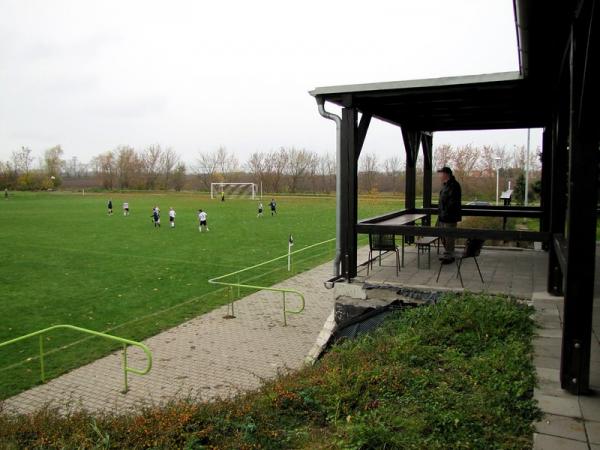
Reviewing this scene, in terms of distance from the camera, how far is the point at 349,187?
7.69 metres

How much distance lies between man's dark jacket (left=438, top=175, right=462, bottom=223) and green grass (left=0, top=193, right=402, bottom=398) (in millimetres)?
5952

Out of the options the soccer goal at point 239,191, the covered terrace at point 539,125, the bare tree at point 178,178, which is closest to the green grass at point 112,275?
the covered terrace at point 539,125

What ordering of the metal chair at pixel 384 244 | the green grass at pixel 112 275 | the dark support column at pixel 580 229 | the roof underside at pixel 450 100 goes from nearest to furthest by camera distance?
the dark support column at pixel 580 229
the roof underside at pixel 450 100
the metal chair at pixel 384 244
the green grass at pixel 112 275

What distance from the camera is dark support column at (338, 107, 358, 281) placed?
757cm

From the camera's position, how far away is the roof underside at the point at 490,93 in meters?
4.56

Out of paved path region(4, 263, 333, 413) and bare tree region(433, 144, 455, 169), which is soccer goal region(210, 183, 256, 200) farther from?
paved path region(4, 263, 333, 413)

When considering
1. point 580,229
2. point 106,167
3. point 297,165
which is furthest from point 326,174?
point 580,229

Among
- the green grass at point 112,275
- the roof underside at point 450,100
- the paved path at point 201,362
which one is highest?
the roof underside at point 450,100

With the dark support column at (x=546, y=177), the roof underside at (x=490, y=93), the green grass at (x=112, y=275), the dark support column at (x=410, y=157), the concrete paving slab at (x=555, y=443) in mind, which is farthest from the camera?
the dark support column at (x=410, y=157)

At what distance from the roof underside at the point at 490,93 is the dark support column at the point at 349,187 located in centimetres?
32

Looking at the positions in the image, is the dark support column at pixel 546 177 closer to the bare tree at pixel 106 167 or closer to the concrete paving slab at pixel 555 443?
the concrete paving slab at pixel 555 443

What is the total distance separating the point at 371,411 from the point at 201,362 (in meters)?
5.25

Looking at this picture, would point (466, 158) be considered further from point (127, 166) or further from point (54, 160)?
point (54, 160)

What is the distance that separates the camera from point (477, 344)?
211 inches
